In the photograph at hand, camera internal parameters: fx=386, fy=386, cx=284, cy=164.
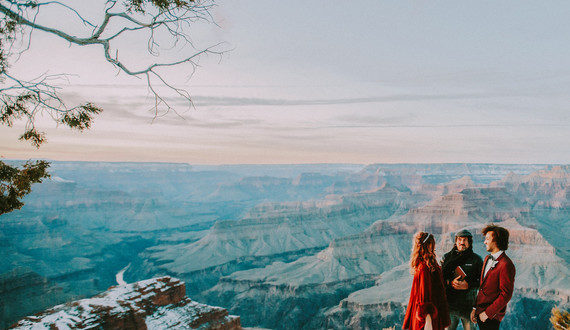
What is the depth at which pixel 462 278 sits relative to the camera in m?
7.57

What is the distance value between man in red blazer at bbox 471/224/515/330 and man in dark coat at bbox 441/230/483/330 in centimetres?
17

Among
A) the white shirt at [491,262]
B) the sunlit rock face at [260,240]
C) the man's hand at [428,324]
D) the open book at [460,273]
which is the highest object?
the white shirt at [491,262]

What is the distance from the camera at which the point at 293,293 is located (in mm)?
76375

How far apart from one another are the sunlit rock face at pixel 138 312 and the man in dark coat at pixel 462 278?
21695mm

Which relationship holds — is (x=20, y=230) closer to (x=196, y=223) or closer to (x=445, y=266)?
(x=196, y=223)

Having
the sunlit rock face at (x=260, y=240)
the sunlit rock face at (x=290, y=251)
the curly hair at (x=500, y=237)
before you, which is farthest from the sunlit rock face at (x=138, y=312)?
the sunlit rock face at (x=260, y=240)

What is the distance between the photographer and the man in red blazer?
698 centimetres

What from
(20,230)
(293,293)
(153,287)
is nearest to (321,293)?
(293,293)

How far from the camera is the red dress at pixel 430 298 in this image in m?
7.16

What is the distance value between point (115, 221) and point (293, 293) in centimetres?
13465

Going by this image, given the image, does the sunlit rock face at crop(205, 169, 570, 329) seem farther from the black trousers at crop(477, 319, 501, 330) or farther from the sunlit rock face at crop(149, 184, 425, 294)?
the black trousers at crop(477, 319, 501, 330)

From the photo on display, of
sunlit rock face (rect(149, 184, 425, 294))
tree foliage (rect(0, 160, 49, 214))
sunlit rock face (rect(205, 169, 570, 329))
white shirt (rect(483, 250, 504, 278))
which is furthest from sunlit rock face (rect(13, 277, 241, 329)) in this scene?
sunlit rock face (rect(149, 184, 425, 294))

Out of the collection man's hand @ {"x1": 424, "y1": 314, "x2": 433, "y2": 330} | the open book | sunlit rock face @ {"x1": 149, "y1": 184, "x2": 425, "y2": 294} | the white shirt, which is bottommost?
sunlit rock face @ {"x1": 149, "y1": 184, "x2": 425, "y2": 294}

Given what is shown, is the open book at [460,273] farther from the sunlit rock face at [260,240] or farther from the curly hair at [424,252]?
the sunlit rock face at [260,240]
